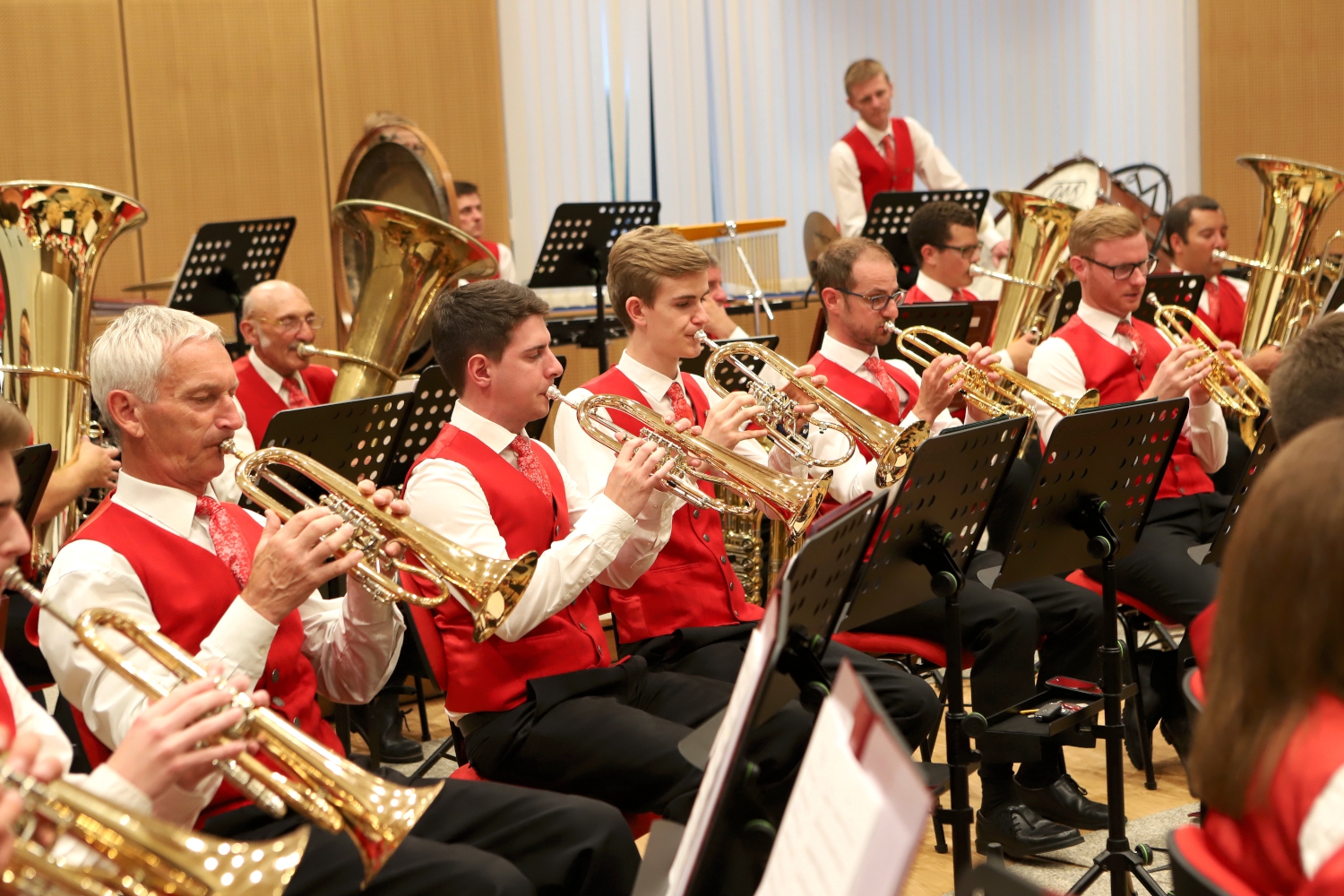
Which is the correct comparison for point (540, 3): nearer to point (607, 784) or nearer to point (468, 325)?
point (468, 325)

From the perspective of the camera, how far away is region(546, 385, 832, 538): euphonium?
3004mm

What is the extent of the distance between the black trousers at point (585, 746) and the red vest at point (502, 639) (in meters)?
0.04

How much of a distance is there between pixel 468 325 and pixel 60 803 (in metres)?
1.60

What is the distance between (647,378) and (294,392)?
6.66 feet

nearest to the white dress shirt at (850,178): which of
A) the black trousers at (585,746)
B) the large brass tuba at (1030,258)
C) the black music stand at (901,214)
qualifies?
the black music stand at (901,214)

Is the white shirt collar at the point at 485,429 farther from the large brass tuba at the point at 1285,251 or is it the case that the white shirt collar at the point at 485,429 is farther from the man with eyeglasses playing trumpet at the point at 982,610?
the large brass tuba at the point at 1285,251

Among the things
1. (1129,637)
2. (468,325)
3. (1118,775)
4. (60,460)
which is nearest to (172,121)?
(60,460)

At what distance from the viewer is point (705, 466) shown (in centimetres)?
305

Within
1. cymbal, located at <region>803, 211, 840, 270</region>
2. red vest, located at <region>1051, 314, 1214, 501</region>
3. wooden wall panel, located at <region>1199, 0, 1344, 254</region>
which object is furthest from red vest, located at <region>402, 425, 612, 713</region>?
wooden wall panel, located at <region>1199, 0, 1344, 254</region>

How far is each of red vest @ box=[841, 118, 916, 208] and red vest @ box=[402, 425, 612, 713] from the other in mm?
5429

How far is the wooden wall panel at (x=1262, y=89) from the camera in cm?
965

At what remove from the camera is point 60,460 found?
3.57 metres

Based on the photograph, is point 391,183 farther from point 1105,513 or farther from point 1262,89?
point 1262,89

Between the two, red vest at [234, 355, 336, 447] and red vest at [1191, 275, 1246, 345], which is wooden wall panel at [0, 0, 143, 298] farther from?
red vest at [1191, 275, 1246, 345]
